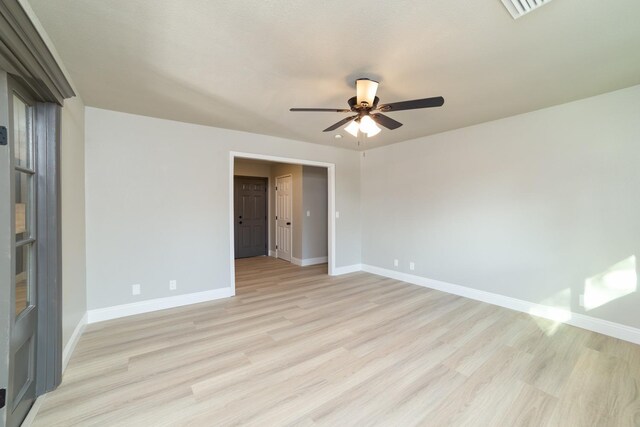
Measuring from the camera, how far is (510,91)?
2709 millimetres

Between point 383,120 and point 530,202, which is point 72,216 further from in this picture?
point 530,202

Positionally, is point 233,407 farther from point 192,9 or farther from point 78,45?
point 78,45

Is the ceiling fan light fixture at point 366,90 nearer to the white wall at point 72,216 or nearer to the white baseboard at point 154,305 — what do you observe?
the white wall at point 72,216

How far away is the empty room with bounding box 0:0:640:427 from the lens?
5.48 ft

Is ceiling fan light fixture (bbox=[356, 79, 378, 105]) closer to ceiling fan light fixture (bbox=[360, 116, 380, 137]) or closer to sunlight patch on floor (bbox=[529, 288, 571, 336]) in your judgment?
ceiling fan light fixture (bbox=[360, 116, 380, 137])

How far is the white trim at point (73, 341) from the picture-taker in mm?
2219

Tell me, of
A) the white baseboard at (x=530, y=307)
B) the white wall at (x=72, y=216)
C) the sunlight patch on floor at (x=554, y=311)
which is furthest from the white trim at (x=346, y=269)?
Answer: the white wall at (x=72, y=216)

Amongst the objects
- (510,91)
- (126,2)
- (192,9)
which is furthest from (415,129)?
(126,2)

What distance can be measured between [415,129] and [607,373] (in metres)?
3.31

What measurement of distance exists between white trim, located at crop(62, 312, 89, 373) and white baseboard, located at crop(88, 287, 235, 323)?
0.41 feet

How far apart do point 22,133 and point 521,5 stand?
3.26 meters

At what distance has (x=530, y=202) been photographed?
131 inches

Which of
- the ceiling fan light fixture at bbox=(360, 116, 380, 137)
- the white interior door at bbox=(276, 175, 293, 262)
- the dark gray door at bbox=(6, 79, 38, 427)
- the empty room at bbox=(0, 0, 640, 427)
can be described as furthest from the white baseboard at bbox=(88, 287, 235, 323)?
the ceiling fan light fixture at bbox=(360, 116, 380, 137)

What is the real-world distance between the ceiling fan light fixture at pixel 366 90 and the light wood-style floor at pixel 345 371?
233 centimetres
